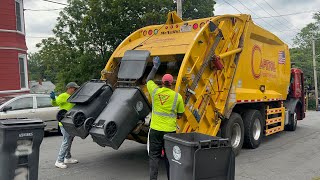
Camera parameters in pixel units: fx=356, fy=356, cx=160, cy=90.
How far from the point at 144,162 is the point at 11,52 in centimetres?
1303

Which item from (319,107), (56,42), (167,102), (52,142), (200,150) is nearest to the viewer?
(200,150)

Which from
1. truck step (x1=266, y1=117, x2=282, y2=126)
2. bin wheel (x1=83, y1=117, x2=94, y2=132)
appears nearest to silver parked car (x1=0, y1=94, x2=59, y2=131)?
bin wheel (x1=83, y1=117, x2=94, y2=132)

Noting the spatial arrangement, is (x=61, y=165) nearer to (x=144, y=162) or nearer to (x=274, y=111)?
(x=144, y=162)

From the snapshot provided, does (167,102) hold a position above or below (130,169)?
above

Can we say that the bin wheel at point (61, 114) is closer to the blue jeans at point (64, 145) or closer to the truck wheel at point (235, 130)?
the blue jeans at point (64, 145)

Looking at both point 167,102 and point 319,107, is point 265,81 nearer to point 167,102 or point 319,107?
point 167,102

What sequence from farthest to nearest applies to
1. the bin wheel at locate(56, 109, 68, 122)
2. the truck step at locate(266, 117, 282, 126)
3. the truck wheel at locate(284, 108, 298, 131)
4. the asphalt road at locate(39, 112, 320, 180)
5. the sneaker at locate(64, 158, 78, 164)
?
the truck wheel at locate(284, 108, 298, 131)
the truck step at locate(266, 117, 282, 126)
the sneaker at locate(64, 158, 78, 164)
the bin wheel at locate(56, 109, 68, 122)
the asphalt road at locate(39, 112, 320, 180)

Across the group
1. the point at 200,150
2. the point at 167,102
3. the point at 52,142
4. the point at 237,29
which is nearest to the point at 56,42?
the point at 52,142

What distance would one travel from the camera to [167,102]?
551 cm

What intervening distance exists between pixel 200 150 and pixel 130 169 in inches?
120

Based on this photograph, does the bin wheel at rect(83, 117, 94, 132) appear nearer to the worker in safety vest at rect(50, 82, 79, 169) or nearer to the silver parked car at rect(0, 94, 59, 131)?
the worker in safety vest at rect(50, 82, 79, 169)

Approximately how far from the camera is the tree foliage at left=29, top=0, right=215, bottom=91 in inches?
840

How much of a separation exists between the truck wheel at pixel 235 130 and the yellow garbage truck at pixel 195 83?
22mm

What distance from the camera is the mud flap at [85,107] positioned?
6.07m
